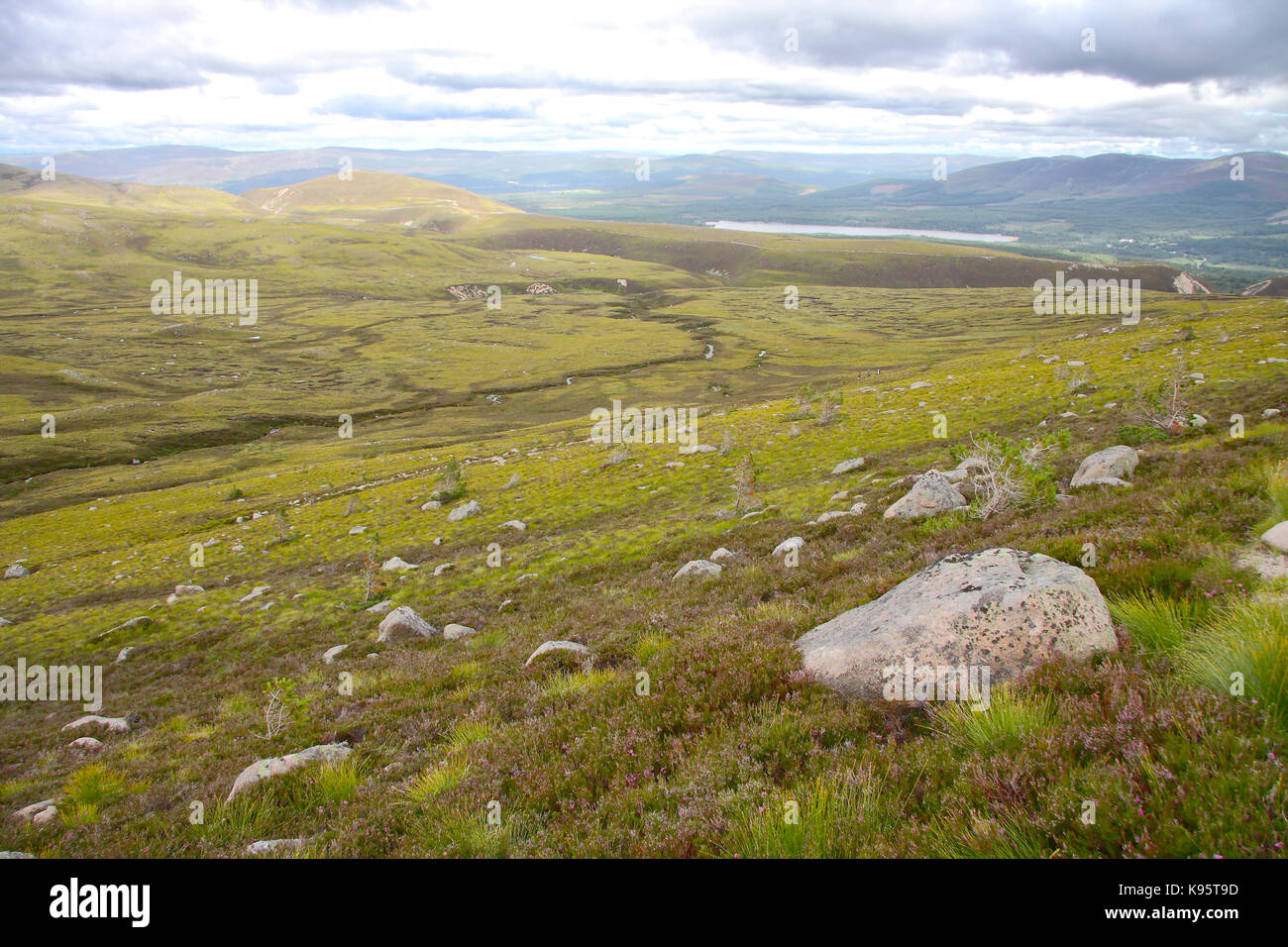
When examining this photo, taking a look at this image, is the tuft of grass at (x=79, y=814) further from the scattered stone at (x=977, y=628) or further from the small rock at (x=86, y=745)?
the scattered stone at (x=977, y=628)

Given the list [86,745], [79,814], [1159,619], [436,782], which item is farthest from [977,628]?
[86,745]

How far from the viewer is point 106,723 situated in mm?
15727

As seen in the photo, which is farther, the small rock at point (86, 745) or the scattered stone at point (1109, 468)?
the scattered stone at point (1109, 468)

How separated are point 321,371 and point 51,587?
10898cm

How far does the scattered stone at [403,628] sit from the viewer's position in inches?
701

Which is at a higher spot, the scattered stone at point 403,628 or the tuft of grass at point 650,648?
the tuft of grass at point 650,648

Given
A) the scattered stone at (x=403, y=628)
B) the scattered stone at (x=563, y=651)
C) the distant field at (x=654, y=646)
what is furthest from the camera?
the scattered stone at (x=403, y=628)

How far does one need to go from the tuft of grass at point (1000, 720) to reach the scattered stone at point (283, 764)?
7.73 m

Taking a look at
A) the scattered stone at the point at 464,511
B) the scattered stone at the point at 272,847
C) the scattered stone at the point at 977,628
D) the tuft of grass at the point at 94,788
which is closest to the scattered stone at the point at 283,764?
the scattered stone at the point at 272,847

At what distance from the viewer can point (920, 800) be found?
4.89m

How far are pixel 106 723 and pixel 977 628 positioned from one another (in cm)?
2026

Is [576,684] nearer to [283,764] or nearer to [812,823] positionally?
[283,764]
